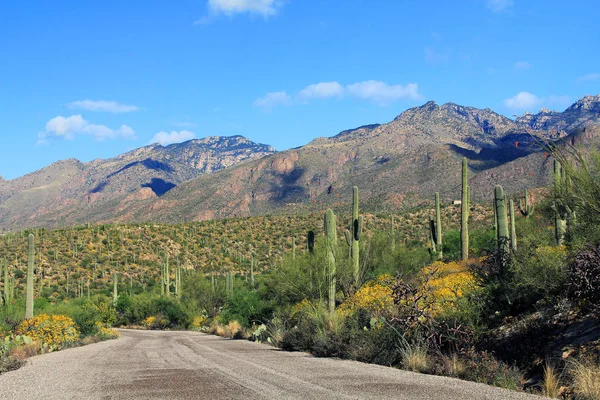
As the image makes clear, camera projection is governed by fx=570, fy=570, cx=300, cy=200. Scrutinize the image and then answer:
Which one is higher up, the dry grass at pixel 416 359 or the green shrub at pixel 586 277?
the green shrub at pixel 586 277

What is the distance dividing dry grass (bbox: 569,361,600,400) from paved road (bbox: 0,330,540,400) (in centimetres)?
66

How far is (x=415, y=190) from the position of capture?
13888cm

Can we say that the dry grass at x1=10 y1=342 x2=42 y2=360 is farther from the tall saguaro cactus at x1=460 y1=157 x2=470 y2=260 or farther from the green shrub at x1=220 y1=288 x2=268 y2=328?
the tall saguaro cactus at x1=460 y1=157 x2=470 y2=260

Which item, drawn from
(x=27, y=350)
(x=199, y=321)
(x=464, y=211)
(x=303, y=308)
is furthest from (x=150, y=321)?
(x=464, y=211)

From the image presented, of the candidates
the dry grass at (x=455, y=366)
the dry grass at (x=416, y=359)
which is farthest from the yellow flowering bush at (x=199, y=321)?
the dry grass at (x=455, y=366)

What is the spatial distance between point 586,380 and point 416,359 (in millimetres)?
4249

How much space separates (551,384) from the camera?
8781 mm

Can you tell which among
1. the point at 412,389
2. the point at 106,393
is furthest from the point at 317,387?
the point at 106,393

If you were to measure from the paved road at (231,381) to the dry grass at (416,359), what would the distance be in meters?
0.37

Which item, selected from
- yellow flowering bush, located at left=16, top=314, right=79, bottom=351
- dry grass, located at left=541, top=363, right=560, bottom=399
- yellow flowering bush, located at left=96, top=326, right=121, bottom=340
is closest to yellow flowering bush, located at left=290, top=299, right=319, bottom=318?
yellow flowering bush, located at left=16, top=314, right=79, bottom=351

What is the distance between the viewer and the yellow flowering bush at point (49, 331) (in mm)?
21703

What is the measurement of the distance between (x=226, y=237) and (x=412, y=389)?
6941 cm

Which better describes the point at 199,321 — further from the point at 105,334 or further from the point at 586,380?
the point at 586,380

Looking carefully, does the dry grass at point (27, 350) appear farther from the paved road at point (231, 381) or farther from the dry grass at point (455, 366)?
the dry grass at point (455, 366)
